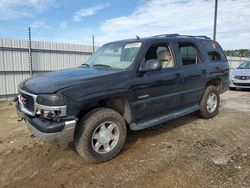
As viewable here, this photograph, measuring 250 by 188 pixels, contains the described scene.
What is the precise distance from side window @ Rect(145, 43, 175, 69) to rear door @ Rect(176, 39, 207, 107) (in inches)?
9.0

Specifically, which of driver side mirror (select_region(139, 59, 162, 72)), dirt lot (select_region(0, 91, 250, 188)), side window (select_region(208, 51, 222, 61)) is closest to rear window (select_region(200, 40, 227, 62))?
side window (select_region(208, 51, 222, 61))

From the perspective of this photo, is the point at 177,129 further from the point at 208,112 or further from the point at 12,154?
the point at 12,154

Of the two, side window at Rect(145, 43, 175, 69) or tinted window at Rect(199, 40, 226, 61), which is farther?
tinted window at Rect(199, 40, 226, 61)

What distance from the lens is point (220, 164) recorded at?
150 inches

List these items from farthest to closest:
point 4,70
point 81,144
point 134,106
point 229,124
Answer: point 4,70
point 229,124
point 134,106
point 81,144

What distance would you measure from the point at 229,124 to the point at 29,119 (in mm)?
4524

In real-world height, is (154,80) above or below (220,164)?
above

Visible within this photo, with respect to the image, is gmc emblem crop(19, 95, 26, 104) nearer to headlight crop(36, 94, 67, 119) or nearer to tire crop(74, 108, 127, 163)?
headlight crop(36, 94, 67, 119)

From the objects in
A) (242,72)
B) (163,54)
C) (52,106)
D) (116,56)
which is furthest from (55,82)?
(242,72)

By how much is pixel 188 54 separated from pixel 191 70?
1.36ft

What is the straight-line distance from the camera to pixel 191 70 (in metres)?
5.36

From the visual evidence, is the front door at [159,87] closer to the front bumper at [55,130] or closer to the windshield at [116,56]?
the windshield at [116,56]

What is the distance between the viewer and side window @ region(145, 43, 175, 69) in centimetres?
478

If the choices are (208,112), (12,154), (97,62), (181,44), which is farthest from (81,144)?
(208,112)
